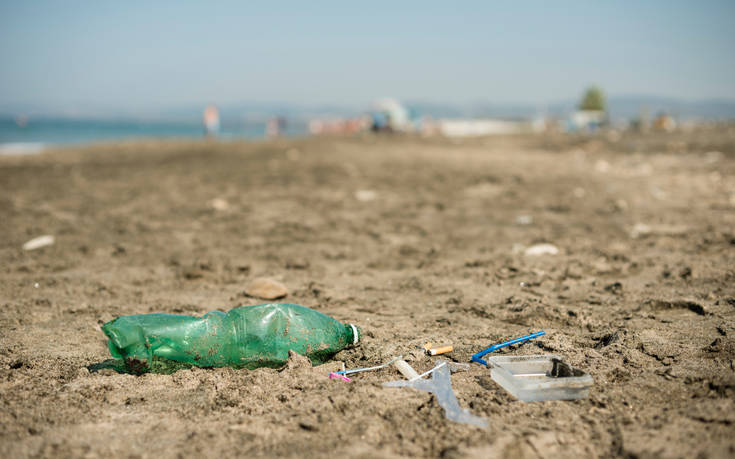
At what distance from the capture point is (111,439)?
1.71m

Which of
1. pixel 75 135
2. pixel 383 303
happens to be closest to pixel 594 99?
pixel 75 135

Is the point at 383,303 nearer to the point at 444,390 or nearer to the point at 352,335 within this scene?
the point at 352,335

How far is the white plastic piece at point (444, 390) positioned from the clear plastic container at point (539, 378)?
0.21 metres

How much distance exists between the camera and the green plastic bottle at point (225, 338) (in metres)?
2.17

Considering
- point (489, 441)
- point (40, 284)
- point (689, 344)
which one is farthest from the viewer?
point (40, 284)

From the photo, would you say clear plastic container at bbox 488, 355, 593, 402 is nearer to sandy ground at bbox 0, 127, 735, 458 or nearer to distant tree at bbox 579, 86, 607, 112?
sandy ground at bbox 0, 127, 735, 458

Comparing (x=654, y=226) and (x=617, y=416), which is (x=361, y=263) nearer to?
(x=617, y=416)

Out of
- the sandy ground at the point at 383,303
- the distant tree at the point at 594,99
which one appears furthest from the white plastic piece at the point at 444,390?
the distant tree at the point at 594,99

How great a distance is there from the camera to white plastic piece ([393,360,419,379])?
2.10m

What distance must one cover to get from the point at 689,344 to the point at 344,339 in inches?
64.4

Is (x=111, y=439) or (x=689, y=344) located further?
(x=689, y=344)

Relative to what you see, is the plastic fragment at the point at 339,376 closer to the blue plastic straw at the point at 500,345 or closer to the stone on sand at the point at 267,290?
the blue plastic straw at the point at 500,345

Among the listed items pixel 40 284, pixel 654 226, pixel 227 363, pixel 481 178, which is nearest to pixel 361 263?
pixel 227 363

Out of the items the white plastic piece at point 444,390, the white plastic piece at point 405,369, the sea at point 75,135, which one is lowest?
the white plastic piece at point 444,390
